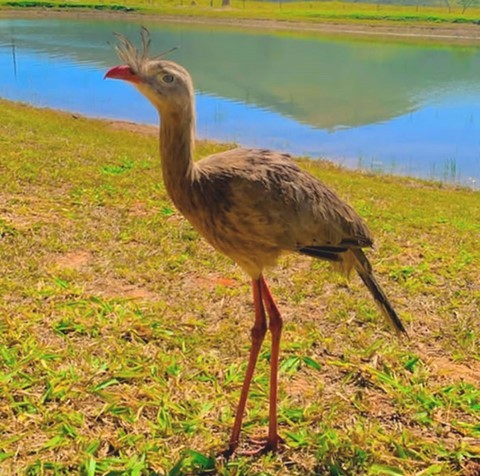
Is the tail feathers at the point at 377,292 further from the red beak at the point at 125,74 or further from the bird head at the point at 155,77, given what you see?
the red beak at the point at 125,74

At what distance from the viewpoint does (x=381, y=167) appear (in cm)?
1741

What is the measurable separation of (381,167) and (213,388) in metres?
14.3

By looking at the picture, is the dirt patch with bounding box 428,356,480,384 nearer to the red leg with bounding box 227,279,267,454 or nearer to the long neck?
the red leg with bounding box 227,279,267,454

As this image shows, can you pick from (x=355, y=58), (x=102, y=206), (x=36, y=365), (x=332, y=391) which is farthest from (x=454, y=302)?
(x=355, y=58)

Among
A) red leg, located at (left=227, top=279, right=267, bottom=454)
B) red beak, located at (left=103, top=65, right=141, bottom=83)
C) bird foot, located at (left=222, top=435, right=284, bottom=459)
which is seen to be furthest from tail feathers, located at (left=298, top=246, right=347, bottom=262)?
red beak, located at (left=103, top=65, right=141, bottom=83)

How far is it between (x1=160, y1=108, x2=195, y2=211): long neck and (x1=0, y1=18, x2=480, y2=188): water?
8217 millimetres

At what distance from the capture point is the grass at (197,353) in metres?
3.53

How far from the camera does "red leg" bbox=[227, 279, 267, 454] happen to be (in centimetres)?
361

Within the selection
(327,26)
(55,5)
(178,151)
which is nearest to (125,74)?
(178,151)

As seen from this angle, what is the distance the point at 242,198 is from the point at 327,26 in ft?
212

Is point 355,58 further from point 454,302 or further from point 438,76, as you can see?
point 454,302

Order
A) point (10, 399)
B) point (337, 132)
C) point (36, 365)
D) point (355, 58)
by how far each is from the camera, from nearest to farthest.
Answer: point (10, 399) < point (36, 365) < point (337, 132) < point (355, 58)

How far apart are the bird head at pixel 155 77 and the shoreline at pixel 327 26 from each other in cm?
5678

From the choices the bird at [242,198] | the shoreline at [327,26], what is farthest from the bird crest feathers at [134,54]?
the shoreline at [327,26]
